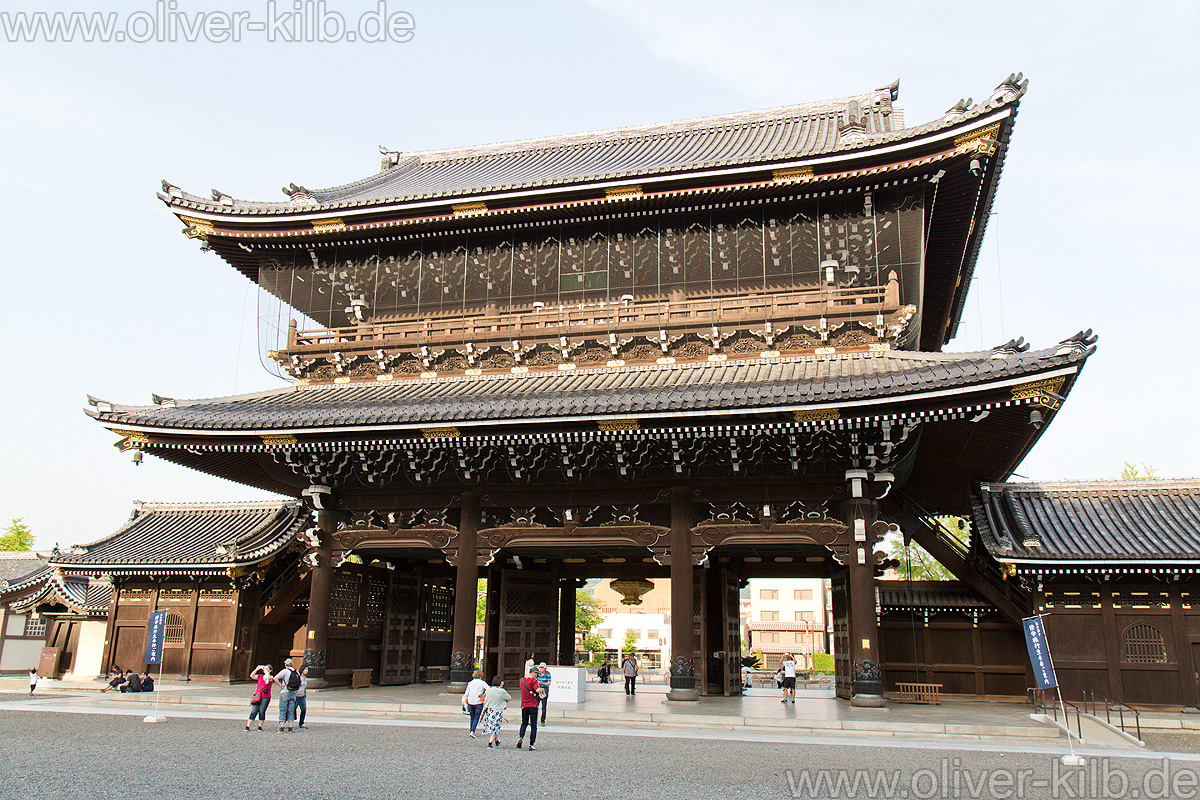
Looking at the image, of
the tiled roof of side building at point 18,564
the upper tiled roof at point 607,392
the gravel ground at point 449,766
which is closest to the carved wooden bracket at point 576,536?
the upper tiled roof at point 607,392

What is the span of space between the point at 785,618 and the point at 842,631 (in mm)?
55155

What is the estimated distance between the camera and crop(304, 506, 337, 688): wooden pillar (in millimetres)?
19859

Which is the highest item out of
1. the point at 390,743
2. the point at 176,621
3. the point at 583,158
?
the point at 583,158

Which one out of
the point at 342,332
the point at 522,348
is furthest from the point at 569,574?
the point at 342,332

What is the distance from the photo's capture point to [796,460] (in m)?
17.1

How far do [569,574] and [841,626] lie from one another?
26.9ft

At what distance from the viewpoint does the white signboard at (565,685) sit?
18.6 m

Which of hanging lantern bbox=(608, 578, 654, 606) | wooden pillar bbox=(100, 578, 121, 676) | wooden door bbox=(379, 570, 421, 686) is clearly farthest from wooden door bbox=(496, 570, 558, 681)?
wooden pillar bbox=(100, 578, 121, 676)

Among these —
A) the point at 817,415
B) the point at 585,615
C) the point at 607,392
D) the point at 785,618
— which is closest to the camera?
the point at 817,415

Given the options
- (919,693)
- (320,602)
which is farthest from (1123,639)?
(320,602)

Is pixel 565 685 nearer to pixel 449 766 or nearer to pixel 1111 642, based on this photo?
pixel 449 766

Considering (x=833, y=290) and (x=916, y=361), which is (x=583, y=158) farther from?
(x=916, y=361)

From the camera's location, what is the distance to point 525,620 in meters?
22.7

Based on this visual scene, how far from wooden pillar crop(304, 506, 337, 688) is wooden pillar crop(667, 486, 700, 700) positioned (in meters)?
8.67
